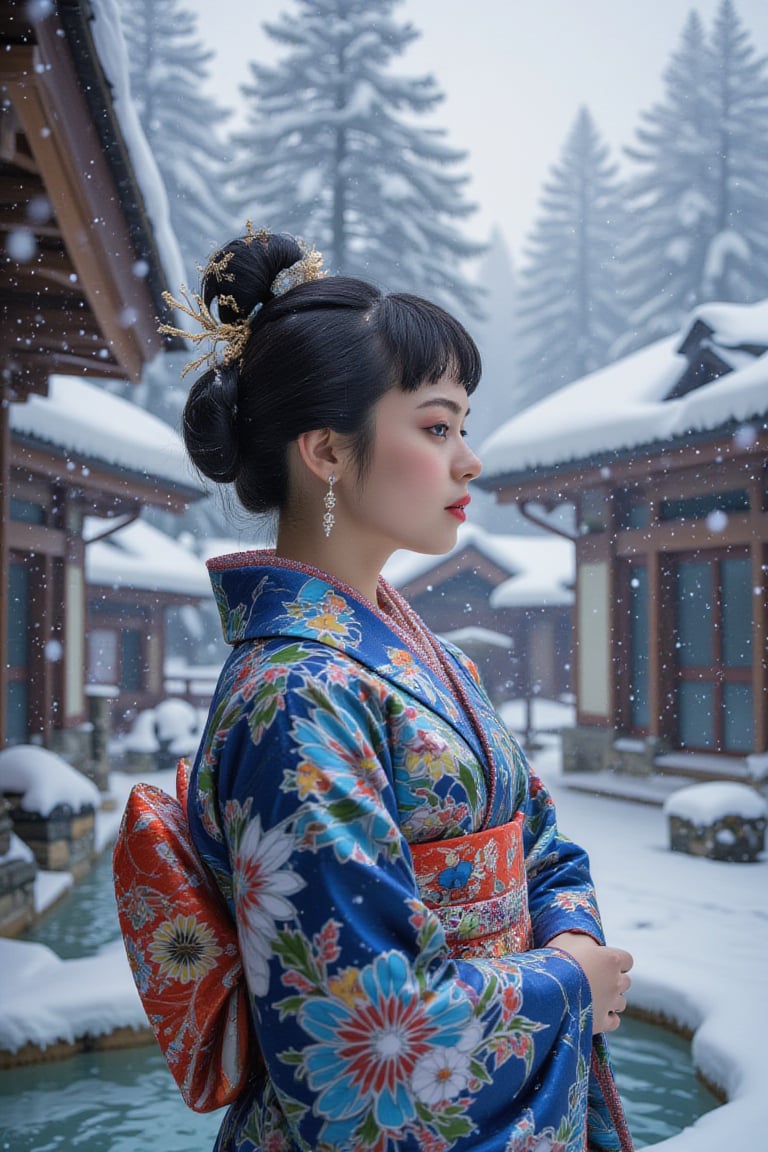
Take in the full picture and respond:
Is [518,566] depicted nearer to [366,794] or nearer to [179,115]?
[179,115]

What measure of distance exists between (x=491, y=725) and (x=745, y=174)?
1169 cm

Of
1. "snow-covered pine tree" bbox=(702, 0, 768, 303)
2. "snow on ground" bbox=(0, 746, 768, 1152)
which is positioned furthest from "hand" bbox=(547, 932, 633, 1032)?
"snow-covered pine tree" bbox=(702, 0, 768, 303)

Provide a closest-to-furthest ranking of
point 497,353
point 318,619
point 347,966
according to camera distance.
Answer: point 347,966, point 318,619, point 497,353

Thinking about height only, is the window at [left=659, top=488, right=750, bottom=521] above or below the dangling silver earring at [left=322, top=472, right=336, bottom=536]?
above

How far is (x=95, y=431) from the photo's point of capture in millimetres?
5262

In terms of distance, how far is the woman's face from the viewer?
0.94 meters

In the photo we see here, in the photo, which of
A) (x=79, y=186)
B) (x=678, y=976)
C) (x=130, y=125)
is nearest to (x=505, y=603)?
(x=678, y=976)

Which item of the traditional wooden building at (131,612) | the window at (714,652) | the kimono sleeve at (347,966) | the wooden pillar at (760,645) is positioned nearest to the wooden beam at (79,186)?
the kimono sleeve at (347,966)

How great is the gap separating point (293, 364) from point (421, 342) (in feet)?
0.42

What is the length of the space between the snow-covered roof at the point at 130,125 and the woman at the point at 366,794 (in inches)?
49.5

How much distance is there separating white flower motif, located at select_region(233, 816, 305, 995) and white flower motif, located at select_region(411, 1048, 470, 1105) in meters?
0.13

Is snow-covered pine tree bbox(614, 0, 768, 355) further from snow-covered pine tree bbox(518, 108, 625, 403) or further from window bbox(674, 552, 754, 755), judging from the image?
window bbox(674, 552, 754, 755)

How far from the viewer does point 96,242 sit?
248 centimetres

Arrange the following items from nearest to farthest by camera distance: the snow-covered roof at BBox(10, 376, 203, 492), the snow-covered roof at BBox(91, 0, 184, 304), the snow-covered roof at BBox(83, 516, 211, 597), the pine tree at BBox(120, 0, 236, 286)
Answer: the snow-covered roof at BBox(91, 0, 184, 304), the snow-covered roof at BBox(10, 376, 203, 492), the snow-covered roof at BBox(83, 516, 211, 597), the pine tree at BBox(120, 0, 236, 286)
